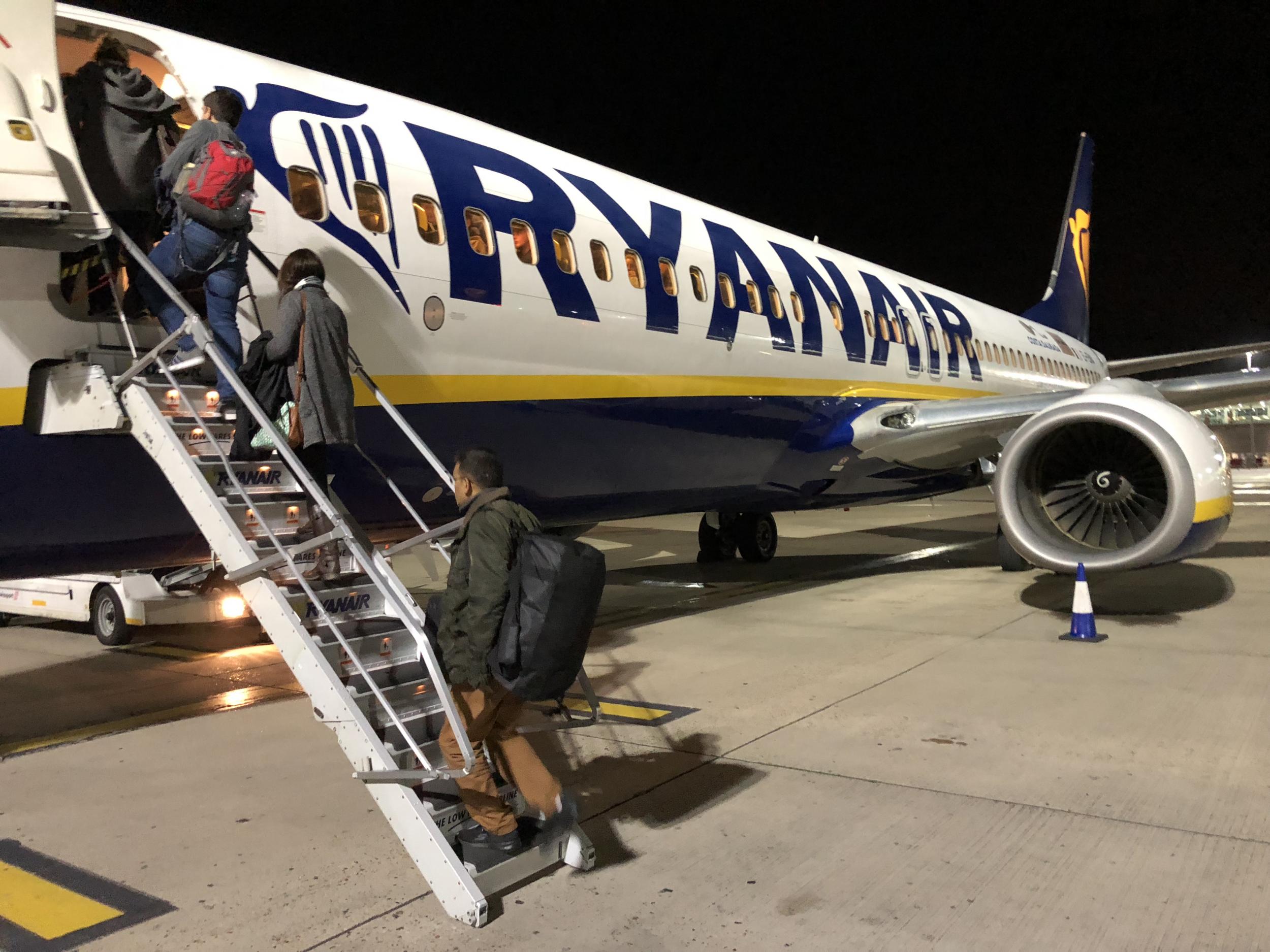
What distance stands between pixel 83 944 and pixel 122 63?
376 cm

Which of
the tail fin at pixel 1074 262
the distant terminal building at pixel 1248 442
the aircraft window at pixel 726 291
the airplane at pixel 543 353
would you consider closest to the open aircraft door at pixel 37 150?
the airplane at pixel 543 353

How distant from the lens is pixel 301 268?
4.30 metres

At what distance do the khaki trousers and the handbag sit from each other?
139 cm

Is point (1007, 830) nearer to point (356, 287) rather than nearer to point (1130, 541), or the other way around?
point (356, 287)

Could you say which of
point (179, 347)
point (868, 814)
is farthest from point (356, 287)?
point (868, 814)

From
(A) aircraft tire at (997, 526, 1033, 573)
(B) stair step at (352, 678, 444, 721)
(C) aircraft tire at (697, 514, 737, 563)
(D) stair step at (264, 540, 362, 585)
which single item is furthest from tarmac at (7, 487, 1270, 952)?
(C) aircraft tire at (697, 514, 737, 563)

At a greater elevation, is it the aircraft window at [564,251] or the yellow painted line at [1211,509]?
the aircraft window at [564,251]

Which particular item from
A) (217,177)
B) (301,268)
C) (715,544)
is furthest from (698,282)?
→ (715,544)

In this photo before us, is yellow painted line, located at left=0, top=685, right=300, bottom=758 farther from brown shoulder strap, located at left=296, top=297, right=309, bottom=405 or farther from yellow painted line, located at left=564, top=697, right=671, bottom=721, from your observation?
brown shoulder strap, located at left=296, top=297, right=309, bottom=405

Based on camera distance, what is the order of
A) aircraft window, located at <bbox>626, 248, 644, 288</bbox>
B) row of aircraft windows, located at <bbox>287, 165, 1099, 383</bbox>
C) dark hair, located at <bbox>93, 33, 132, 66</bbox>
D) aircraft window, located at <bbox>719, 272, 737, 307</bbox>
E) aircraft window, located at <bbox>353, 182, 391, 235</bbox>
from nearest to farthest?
dark hair, located at <bbox>93, 33, 132, 66</bbox> → row of aircraft windows, located at <bbox>287, 165, 1099, 383</bbox> → aircraft window, located at <bbox>353, 182, 391, 235</bbox> → aircraft window, located at <bbox>626, 248, 644, 288</bbox> → aircraft window, located at <bbox>719, 272, 737, 307</bbox>

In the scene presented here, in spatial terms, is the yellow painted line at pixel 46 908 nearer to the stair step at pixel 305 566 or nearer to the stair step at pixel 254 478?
the stair step at pixel 305 566

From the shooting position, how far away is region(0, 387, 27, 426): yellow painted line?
13.7 feet

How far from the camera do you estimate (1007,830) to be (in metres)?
3.85

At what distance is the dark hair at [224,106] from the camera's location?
4.54 m
